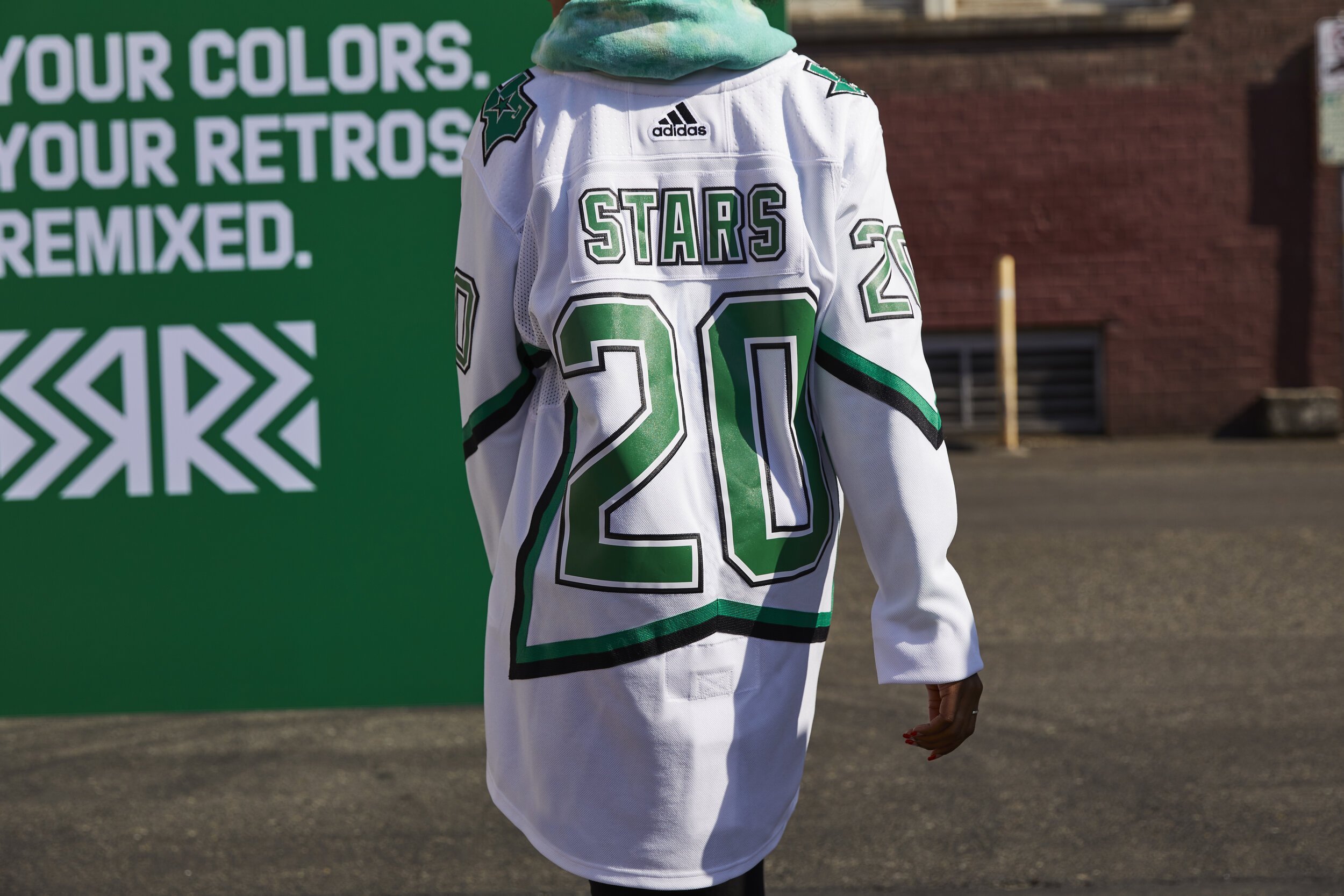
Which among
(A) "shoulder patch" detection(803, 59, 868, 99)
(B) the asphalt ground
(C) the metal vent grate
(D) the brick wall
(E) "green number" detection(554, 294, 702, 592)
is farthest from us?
(C) the metal vent grate

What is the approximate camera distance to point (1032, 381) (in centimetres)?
1373

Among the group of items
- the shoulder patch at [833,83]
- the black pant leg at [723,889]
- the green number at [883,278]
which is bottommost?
the black pant leg at [723,889]

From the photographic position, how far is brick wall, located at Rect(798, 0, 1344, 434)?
13.2 m

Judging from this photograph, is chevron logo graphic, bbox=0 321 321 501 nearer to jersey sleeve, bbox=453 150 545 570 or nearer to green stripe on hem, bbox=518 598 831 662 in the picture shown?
jersey sleeve, bbox=453 150 545 570

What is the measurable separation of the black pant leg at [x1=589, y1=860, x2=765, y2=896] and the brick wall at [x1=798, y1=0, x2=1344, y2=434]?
12.0 meters

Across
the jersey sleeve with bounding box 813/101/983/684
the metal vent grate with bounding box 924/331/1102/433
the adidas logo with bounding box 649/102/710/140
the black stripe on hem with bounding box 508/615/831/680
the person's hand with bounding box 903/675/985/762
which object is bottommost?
the metal vent grate with bounding box 924/331/1102/433

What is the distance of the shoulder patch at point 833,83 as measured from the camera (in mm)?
1620

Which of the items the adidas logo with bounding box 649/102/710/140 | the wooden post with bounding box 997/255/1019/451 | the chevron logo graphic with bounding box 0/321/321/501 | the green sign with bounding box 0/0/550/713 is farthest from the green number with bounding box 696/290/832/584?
the wooden post with bounding box 997/255/1019/451

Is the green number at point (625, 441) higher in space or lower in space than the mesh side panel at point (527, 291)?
lower

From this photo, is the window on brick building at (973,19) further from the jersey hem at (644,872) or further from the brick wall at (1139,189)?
the jersey hem at (644,872)

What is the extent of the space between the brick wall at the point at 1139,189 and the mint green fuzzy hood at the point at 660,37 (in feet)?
39.1

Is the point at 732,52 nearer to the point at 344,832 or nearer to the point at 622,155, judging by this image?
the point at 622,155

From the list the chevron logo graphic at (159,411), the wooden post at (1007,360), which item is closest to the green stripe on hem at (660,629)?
the chevron logo graphic at (159,411)

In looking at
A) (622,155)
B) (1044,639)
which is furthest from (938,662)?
(1044,639)
